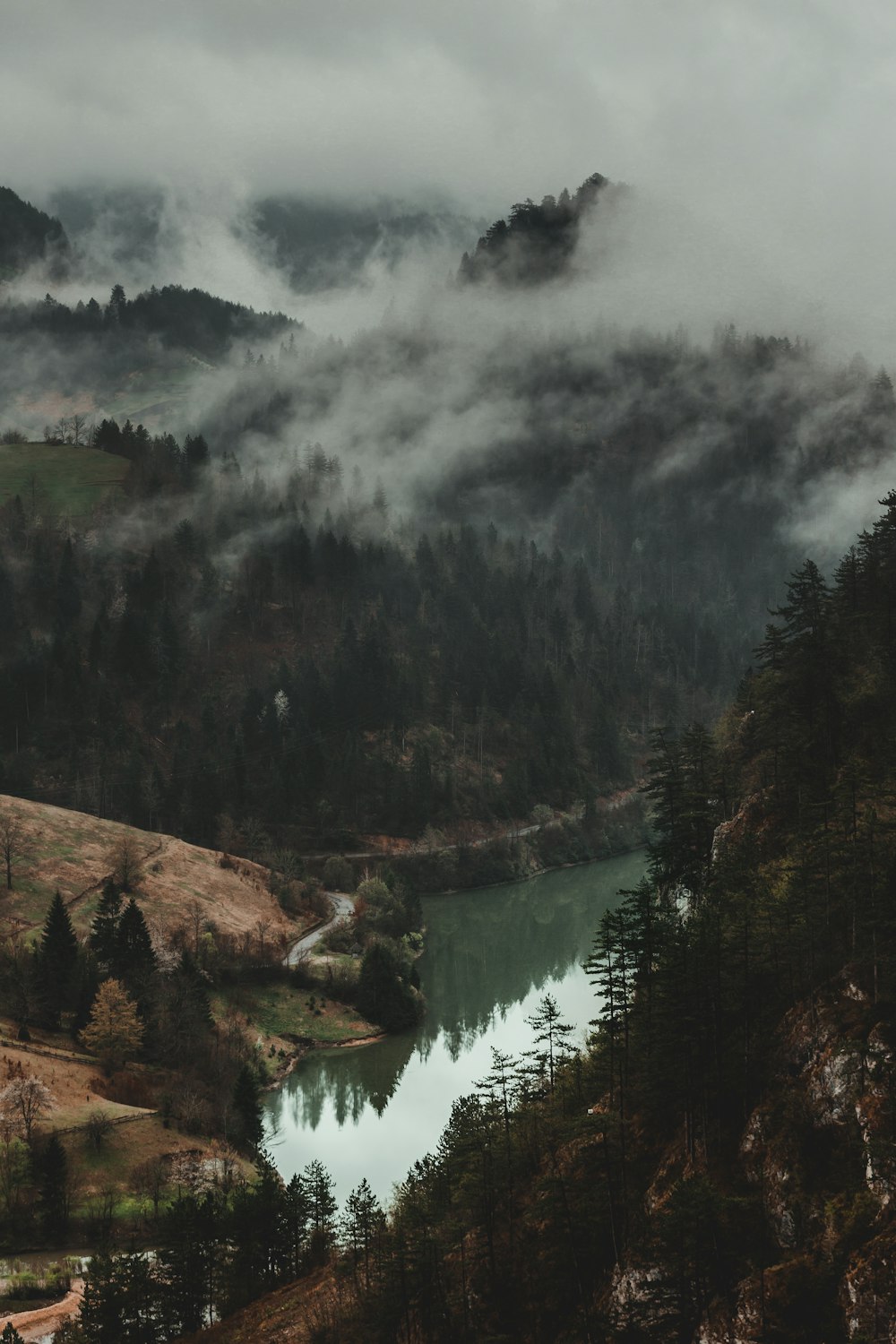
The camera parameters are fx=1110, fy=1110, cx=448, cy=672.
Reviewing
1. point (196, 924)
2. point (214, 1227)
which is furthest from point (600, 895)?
point (214, 1227)

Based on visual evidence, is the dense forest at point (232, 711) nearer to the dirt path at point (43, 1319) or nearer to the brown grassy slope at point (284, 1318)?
Result: the dirt path at point (43, 1319)

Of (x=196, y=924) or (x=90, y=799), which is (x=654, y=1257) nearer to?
(x=196, y=924)

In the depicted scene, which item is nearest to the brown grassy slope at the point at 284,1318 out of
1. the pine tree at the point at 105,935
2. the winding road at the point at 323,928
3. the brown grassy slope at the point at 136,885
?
the pine tree at the point at 105,935

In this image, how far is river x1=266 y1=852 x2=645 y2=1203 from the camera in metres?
74.7

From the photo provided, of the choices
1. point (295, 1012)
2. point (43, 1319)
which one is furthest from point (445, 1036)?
point (43, 1319)

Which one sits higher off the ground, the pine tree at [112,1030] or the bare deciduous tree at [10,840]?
the bare deciduous tree at [10,840]

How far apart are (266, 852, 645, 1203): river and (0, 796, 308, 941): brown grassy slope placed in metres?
18.6

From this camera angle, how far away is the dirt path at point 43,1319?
4656 centimetres

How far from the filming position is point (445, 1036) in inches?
3802

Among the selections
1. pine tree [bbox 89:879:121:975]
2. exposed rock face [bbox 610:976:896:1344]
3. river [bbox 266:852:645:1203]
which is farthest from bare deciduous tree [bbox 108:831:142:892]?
exposed rock face [bbox 610:976:896:1344]

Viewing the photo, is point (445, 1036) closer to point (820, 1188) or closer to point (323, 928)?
point (323, 928)

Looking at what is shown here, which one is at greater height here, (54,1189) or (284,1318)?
(54,1189)

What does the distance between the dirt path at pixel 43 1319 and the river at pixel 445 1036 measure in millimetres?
20821

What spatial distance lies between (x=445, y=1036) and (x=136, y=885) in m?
32.4
